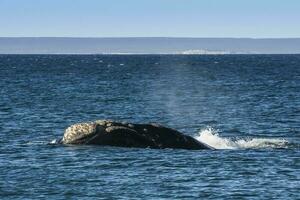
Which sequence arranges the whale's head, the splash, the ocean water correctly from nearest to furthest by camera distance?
the ocean water < the whale's head < the splash

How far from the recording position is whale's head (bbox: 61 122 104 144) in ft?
142

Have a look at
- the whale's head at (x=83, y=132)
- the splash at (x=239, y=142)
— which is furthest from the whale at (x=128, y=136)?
the splash at (x=239, y=142)

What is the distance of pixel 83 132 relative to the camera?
4350 centimetres

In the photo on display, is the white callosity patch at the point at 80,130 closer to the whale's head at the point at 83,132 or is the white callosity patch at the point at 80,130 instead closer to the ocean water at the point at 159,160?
the whale's head at the point at 83,132

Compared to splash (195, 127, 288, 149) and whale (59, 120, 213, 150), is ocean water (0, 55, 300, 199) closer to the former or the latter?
splash (195, 127, 288, 149)

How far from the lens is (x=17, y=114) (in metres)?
67.6

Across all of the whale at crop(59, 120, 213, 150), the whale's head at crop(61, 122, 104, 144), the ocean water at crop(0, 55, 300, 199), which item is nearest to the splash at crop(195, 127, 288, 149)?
the ocean water at crop(0, 55, 300, 199)

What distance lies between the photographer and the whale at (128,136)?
43.3 m

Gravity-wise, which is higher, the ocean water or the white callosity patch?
the white callosity patch

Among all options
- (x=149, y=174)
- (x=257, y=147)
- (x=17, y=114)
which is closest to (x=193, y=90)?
(x=17, y=114)

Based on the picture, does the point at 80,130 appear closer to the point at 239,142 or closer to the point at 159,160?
the point at 159,160

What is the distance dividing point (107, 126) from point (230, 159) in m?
6.28

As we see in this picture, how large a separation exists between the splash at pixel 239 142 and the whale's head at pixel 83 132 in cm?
643

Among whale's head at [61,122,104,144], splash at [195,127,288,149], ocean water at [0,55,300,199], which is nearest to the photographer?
ocean water at [0,55,300,199]
